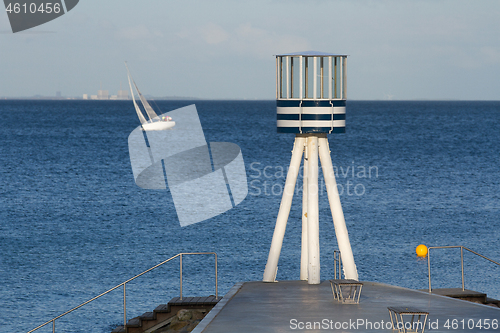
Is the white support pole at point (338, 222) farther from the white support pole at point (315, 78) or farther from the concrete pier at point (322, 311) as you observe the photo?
the white support pole at point (315, 78)

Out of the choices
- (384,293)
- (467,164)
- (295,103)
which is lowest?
(467,164)

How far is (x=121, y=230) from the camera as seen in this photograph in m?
45.6

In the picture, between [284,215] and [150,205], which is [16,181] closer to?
[150,205]

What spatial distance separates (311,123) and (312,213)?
233 cm

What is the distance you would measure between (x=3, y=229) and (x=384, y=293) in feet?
118

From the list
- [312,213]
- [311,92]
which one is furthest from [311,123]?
[312,213]

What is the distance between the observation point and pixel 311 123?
1809cm

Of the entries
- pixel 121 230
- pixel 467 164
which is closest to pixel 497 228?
pixel 121 230

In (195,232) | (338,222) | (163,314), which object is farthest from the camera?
(195,232)

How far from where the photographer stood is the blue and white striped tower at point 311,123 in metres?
18.1

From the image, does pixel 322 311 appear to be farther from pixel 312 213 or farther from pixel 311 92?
pixel 311 92

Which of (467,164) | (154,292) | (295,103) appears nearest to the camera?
(295,103)

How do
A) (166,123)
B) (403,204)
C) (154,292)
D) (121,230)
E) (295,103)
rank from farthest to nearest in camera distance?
(166,123)
(403,204)
(121,230)
(154,292)
(295,103)

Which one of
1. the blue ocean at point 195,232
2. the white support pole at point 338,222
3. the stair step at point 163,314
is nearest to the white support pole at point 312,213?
the white support pole at point 338,222
